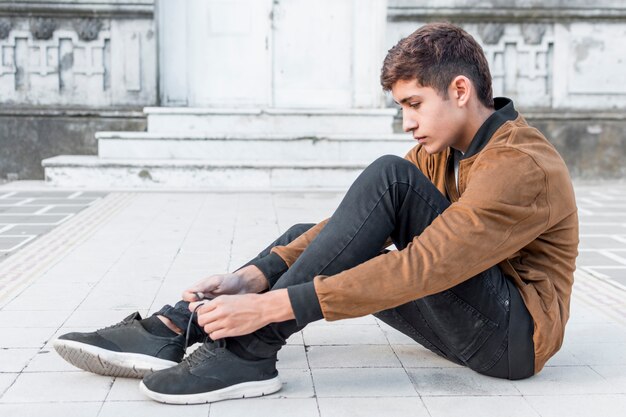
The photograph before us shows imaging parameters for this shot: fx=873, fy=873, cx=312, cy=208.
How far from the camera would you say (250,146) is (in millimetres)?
8758

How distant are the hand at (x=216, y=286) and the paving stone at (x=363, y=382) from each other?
0.39 metres

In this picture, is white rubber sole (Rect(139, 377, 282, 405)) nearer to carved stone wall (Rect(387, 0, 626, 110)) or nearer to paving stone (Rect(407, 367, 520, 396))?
paving stone (Rect(407, 367, 520, 396))

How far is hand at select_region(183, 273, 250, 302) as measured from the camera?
8.57ft

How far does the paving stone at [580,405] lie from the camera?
243 cm

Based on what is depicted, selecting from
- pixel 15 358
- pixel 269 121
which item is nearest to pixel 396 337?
pixel 15 358

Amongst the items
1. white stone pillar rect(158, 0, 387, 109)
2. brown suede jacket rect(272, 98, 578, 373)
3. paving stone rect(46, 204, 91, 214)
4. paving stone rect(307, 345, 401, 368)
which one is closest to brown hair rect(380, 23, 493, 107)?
brown suede jacket rect(272, 98, 578, 373)

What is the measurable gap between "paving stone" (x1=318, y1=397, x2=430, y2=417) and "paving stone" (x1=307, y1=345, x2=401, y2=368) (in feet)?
1.12

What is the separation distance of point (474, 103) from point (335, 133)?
21.8 feet

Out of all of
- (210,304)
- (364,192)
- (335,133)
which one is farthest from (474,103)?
(335,133)

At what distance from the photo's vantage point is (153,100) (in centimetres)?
952

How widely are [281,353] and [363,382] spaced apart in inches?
16.4

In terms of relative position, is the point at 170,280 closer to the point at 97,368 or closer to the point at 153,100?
the point at 97,368

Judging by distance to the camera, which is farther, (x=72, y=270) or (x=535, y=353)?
(x=72, y=270)

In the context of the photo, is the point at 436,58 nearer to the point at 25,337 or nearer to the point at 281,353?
the point at 281,353
